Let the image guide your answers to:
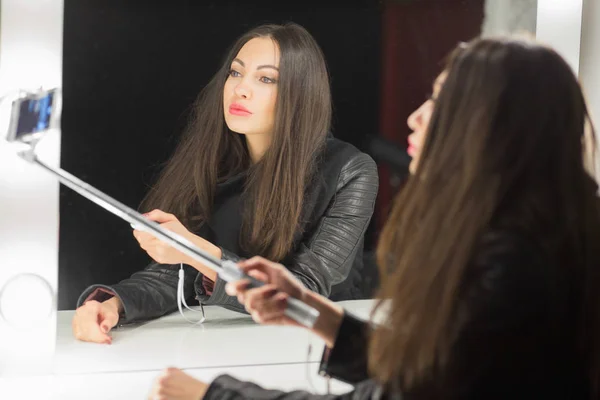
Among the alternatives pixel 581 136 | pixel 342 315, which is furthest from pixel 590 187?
pixel 342 315

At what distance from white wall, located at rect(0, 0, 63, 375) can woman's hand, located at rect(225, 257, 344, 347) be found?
0.42 m

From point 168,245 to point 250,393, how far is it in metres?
0.39

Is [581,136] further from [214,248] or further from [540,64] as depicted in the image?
[214,248]

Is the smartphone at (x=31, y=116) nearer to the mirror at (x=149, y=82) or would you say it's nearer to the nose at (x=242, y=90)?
the mirror at (x=149, y=82)

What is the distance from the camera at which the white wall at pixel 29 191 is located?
1207 millimetres

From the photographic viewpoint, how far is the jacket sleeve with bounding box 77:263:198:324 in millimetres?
1296

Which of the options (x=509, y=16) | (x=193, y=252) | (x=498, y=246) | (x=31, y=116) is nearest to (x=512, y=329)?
(x=498, y=246)

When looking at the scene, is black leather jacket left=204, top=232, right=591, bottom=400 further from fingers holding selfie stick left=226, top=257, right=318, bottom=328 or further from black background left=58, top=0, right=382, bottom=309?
black background left=58, top=0, right=382, bottom=309

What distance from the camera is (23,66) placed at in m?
1.21

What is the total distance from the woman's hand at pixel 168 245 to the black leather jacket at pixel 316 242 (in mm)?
22

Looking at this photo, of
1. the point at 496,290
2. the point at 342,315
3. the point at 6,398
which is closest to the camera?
the point at 496,290

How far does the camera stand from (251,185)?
4.35ft

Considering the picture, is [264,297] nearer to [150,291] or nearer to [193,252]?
[193,252]

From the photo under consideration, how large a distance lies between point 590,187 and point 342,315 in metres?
0.31
